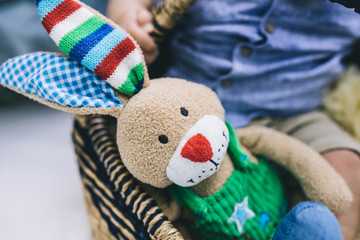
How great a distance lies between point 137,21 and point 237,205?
0.31 meters

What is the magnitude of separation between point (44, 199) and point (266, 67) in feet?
1.75

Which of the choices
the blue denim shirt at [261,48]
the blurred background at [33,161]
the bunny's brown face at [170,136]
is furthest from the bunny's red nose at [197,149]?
the blurred background at [33,161]

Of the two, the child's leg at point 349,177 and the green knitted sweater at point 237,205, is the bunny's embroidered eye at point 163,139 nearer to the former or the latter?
the green knitted sweater at point 237,205

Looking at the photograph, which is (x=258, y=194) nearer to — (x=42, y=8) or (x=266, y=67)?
(x=266, y=67)

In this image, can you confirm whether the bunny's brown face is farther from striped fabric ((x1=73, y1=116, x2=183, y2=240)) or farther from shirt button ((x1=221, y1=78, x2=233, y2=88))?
shirt button ((x1=221, y1=78, x2=233, y2=88))

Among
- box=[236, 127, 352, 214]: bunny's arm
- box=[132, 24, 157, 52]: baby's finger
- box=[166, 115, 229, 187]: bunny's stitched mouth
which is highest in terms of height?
box=[132, 24, 157, 52]: baby's finger

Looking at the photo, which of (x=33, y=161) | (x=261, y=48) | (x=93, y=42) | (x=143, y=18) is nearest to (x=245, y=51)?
(x=261, y=48)

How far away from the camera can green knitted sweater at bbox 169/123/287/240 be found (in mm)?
448

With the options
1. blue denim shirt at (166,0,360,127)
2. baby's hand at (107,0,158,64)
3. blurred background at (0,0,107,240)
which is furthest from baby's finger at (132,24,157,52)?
blurred background at (0,0,107,240)

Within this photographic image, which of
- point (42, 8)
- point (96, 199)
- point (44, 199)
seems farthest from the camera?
point (44, 199)

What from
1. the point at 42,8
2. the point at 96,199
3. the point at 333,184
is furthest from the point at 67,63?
the point at 333,184

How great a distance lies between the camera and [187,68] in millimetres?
629

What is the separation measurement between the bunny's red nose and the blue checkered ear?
3.8 inches

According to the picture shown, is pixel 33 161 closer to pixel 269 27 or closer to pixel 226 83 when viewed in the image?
pixel 226 83
